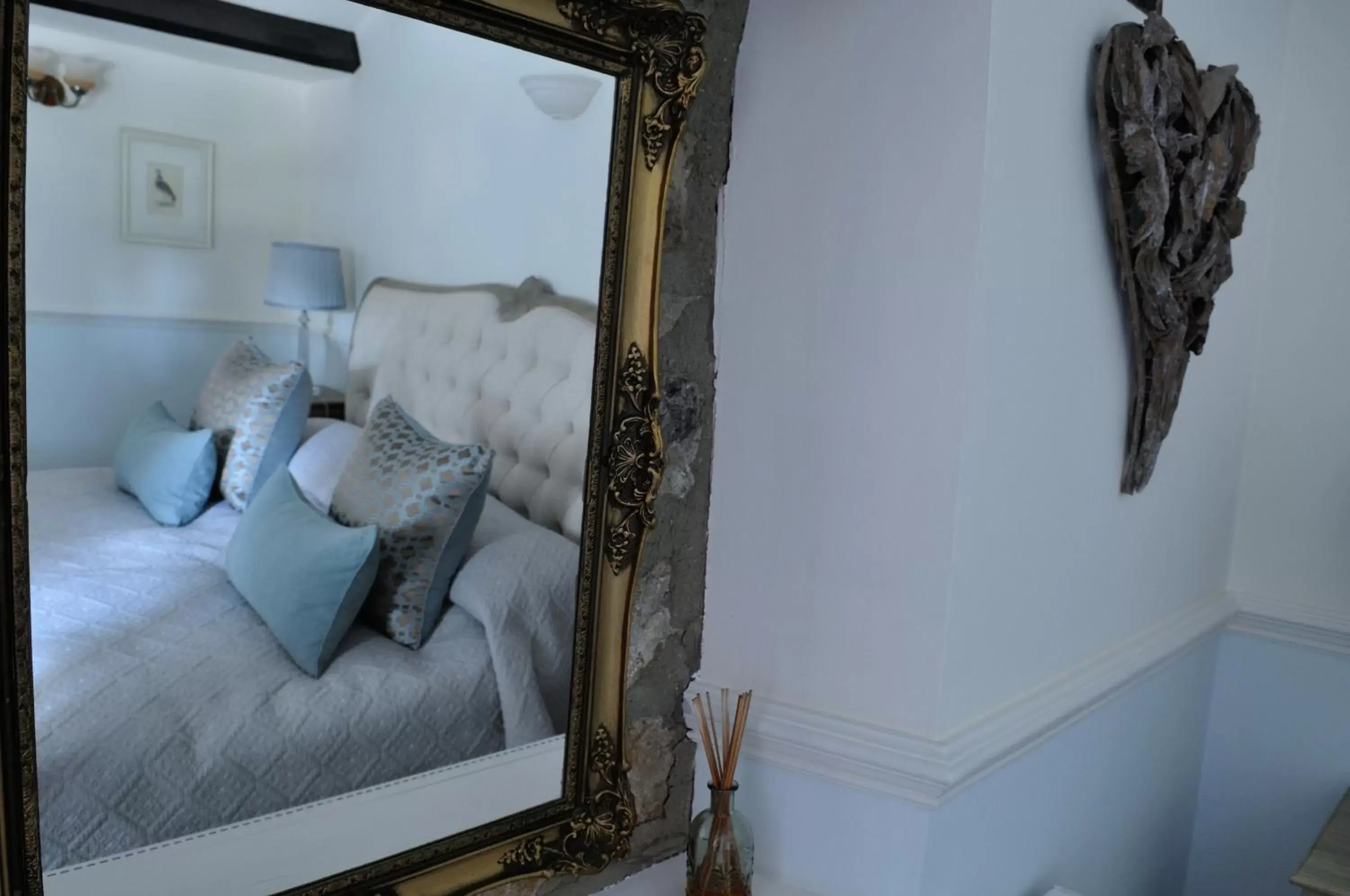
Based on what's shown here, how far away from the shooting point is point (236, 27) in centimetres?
78

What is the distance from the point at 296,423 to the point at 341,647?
0.60 feet

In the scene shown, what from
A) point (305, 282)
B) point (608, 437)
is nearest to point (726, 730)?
point (608, 437)

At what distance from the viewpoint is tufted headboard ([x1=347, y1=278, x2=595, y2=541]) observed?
896mm

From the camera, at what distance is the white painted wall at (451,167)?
2.78ft

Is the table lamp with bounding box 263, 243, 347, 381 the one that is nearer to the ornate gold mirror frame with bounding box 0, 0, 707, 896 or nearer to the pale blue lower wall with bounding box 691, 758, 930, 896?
the ornate gold mirror frame with bounding box 0, 0, 707, 896

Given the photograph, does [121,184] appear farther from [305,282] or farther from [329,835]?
[329,835]

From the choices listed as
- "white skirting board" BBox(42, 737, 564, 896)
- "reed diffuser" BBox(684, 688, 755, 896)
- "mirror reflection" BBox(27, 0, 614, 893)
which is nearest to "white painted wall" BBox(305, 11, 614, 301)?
"mirror reflection" BBox(27, 0, 614, 893)

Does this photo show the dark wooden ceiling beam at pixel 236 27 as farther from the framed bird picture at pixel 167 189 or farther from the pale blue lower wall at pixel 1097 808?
the pale blue lower wall at pixel 1097 808

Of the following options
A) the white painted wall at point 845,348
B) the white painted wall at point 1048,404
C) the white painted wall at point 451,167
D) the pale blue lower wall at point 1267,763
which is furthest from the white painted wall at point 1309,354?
the white painted wall at point 451,167

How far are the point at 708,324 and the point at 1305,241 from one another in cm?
156

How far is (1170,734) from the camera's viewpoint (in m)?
2.15

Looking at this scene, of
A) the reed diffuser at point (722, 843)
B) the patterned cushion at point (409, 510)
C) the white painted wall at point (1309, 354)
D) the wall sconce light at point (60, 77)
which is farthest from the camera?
the white painted wall at point (1309, 354)

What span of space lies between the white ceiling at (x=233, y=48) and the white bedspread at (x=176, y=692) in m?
0.28

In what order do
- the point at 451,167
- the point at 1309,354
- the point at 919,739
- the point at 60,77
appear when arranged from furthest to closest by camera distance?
the point at 1309,354, the point at 919,739, the point at 451,167, the point at 60,77
